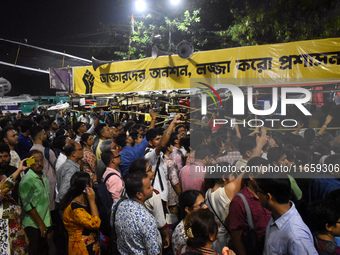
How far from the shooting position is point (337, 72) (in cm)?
515

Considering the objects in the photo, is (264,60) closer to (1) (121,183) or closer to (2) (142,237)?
(1) (121,183)

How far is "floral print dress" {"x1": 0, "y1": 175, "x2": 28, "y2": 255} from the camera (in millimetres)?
3053

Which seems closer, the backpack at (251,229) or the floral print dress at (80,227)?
the backpack at (251,229)

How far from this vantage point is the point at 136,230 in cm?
248

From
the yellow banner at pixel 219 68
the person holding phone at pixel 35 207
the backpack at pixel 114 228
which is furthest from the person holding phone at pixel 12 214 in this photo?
the yellow banner at pixel 219 68

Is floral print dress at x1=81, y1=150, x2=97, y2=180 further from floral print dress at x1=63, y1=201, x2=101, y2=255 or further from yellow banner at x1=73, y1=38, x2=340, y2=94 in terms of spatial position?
yellow banner at x1=73, y1=38, x2=340, y2=94

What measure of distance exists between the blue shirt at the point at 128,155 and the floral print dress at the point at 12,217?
1.94 meters

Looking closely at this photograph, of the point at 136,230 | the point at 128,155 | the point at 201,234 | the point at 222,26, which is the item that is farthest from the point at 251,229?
the point at 222,26

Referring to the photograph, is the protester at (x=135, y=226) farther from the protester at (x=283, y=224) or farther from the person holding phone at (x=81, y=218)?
the protester at (x=283, y=224)

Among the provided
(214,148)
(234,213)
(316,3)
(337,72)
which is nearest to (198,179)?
(234,213)

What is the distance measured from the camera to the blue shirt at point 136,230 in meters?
2.47

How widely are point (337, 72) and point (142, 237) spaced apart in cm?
481

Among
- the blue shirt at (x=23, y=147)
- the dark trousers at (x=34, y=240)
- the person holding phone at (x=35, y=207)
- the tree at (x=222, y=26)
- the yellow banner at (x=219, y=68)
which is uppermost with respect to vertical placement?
the tree at (x=222, y=26)

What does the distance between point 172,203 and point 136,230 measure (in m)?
1.84
